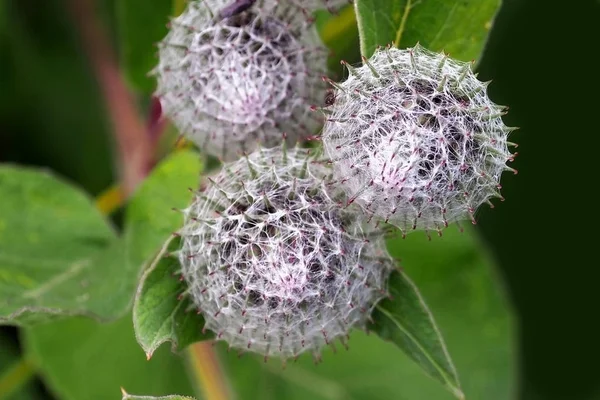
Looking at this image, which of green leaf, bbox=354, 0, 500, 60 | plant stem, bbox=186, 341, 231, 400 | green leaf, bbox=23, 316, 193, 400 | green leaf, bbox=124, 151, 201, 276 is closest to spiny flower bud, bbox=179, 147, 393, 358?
green leaf, bbox=124, 151, 201, 276

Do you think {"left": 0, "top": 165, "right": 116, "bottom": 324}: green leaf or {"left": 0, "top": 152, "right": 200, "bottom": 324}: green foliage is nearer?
{"left": 0, "top": 152, "right": 200, "bottom": 324}: green foliage

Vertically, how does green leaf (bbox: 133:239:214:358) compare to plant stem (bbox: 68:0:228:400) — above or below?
above

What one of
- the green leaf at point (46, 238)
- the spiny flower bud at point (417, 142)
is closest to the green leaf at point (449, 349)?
the green leaf at point (46, 238)

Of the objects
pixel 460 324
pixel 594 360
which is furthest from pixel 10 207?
pixel 594 360

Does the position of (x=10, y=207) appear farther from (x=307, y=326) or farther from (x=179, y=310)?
(x=307, y=326)

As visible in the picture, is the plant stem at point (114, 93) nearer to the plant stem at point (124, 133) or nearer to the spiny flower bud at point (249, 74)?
the plant stem at point (124, 133)

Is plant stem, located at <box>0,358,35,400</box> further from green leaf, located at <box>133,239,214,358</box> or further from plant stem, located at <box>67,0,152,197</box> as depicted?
green leaf, located at <box>133,239,214,358</box>

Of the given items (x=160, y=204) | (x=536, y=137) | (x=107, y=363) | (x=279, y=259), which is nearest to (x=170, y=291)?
(x=279, y=259)
